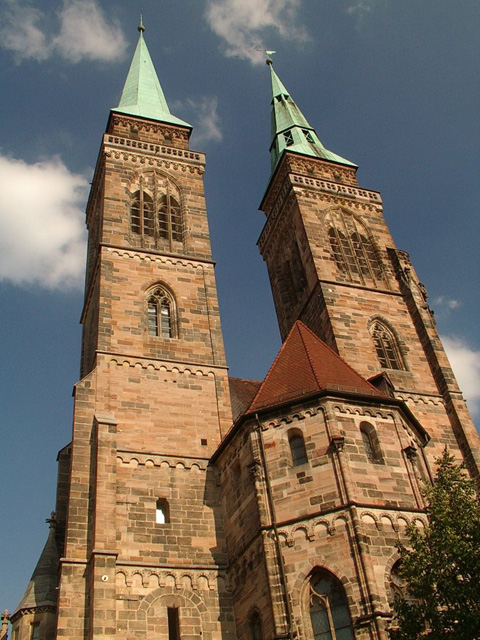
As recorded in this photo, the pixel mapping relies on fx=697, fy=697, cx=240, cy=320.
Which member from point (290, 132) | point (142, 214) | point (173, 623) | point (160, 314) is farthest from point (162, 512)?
point (290, 132)

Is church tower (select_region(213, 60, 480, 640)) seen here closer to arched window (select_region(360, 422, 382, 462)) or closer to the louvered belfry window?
arched window (select_region(360, 422, 382, 462))

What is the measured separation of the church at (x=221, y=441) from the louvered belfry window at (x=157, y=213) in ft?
0.22

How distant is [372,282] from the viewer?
987 inches

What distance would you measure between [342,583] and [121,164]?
17623 mm

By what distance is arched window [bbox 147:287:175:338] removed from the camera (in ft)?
66.6

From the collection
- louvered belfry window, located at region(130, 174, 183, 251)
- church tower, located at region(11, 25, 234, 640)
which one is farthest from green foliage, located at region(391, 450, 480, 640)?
louvered belfry window, located at region(130, 174, 183, 251)

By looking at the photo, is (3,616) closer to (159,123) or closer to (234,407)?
(234,407)

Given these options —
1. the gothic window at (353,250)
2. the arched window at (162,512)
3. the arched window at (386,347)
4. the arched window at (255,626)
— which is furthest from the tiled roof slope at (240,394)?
the arched window at (255,626)

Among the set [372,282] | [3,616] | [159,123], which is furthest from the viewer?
[159,123]

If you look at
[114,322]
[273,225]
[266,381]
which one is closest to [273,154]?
[273,225]

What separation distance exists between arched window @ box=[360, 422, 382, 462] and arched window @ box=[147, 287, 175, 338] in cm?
729

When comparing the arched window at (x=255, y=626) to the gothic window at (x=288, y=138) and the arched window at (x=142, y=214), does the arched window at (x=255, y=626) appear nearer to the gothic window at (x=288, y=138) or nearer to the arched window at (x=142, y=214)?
the arched window at (x=142, y=214)

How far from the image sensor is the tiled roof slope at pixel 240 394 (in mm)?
19734

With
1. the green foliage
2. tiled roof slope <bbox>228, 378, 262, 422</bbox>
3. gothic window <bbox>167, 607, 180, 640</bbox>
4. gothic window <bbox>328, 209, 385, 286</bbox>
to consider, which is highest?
gothic window <bbox>328, 209, 385, 286</bbox>
